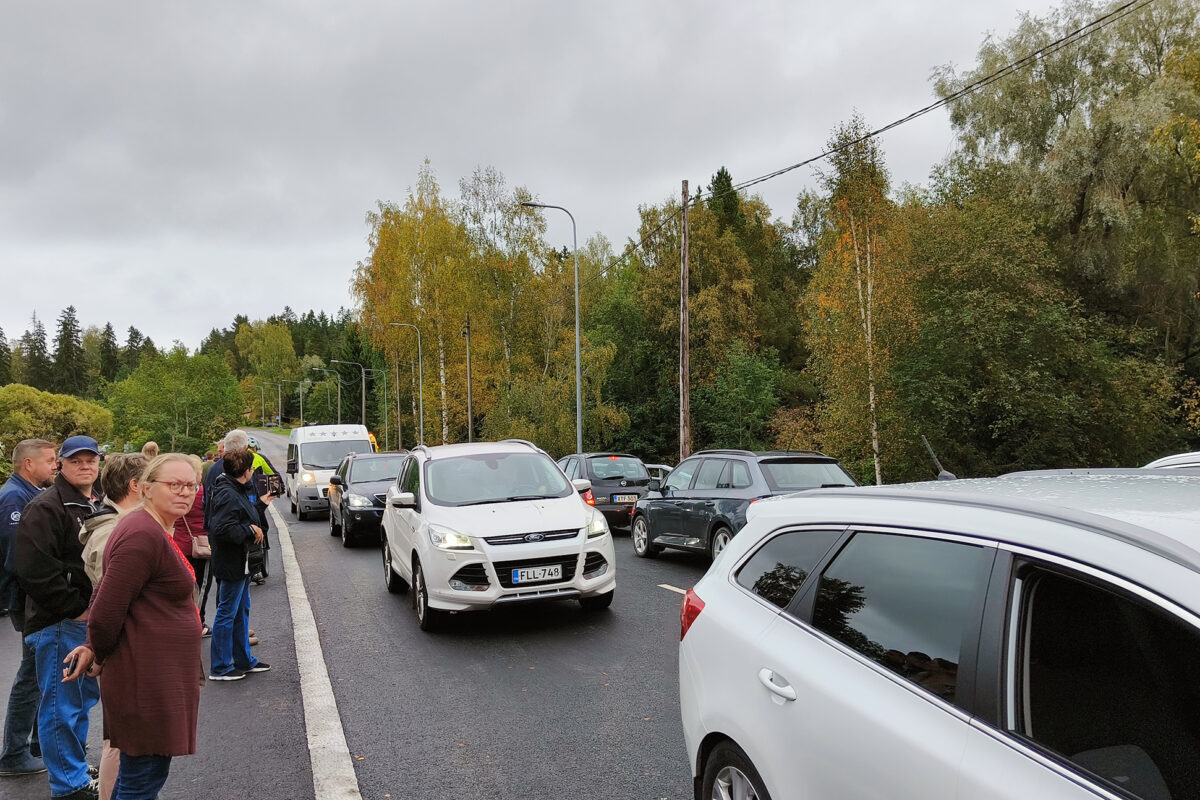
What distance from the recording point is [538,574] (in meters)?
7.22

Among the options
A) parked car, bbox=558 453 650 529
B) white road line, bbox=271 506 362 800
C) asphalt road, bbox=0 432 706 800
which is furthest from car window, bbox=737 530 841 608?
parked car, bbox=558 453 650 529

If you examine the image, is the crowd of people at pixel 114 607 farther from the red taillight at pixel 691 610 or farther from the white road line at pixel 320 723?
the red taillight at pixel 691 610

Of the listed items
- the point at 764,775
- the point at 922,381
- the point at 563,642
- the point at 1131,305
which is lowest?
the point at 563,642

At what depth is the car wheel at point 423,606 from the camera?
24.5 ft

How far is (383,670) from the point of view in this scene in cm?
635

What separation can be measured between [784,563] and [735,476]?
7671 mm

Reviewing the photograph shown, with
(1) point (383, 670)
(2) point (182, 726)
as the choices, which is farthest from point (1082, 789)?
(1) point (383, 670)

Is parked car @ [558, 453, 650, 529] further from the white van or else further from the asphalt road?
the white van

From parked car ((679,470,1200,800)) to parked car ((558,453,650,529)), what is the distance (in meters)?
13.0

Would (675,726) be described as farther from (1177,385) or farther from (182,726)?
(1177,385)

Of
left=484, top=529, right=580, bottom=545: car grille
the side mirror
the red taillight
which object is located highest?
the side mirror

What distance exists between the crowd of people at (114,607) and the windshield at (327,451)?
615 inches

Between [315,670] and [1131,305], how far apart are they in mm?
28391

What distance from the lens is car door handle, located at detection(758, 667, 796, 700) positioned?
2.39 metres
